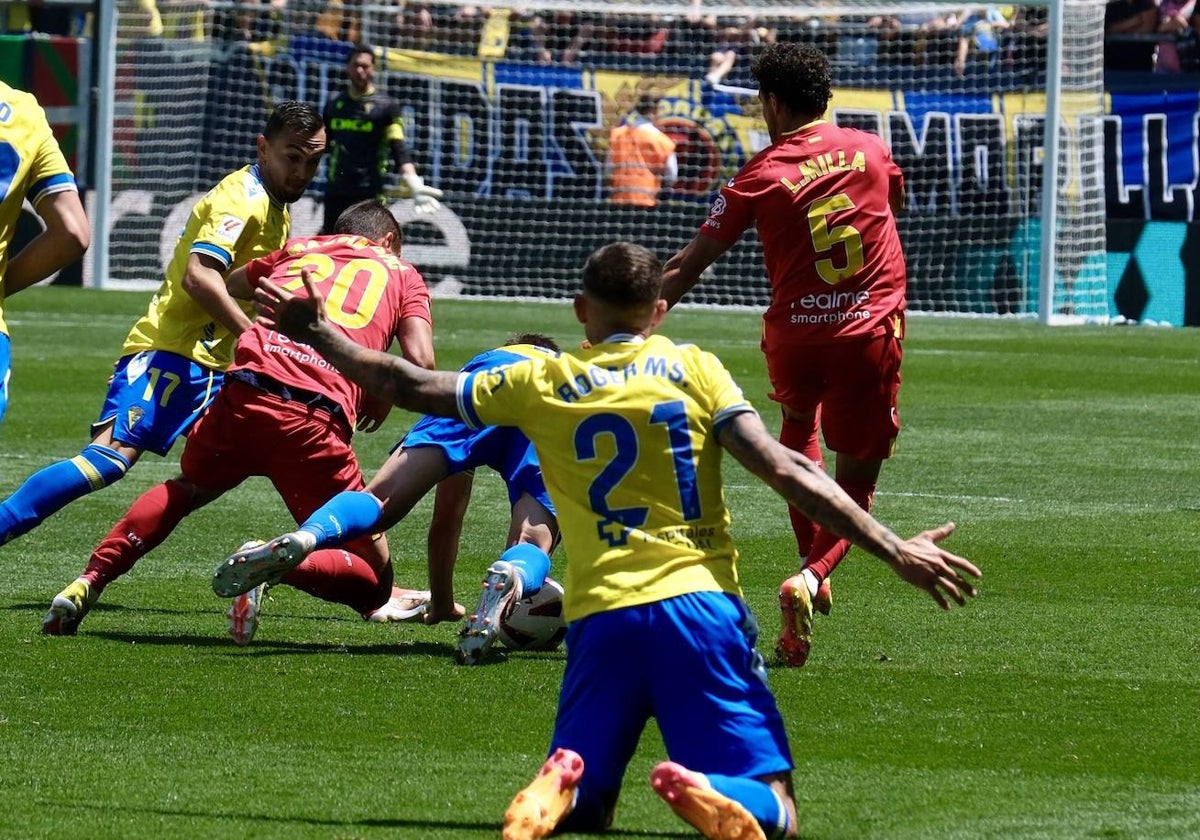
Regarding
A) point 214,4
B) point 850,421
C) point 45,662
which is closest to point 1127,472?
point 850,421

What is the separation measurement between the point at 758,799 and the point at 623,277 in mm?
1187

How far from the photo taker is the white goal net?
22328 millimetres

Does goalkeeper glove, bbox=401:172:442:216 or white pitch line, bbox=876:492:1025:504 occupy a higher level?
goalkeeper glove, bbox=401:172:442:216

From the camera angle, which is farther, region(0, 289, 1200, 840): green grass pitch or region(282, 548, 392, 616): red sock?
region(282, 548, 392, 616): red sock

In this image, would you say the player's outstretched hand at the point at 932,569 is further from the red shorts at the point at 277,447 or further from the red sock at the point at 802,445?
the red shorts at the point at 277,447

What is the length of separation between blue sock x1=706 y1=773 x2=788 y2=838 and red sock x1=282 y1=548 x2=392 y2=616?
276cm

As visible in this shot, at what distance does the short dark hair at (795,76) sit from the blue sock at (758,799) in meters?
3.34

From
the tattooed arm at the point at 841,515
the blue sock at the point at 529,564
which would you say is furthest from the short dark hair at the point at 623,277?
the blue sock at the point at 529,564

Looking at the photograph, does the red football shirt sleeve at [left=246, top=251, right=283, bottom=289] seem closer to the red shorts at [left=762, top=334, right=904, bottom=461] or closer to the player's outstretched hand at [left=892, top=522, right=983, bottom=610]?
the red shorts at [left=762, top=334, right=904, bottom=461]

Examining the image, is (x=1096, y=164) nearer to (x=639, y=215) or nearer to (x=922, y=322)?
(x=922, y=322)

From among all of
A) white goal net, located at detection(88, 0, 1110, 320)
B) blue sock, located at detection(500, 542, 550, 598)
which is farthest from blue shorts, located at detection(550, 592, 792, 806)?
white goal net, located at detection(88, 0, 1110, 320)

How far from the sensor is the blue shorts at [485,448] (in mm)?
7027

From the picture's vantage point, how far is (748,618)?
15.2 feet

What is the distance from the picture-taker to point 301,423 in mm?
7113
